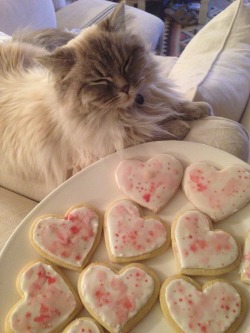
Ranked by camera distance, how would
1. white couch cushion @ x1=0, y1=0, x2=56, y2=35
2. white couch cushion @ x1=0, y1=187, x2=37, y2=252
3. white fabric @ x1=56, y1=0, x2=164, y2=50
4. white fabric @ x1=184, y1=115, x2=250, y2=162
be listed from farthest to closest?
white fabric @ x1=56, y1=0, x2=164, y2=50
white couch cushion @ x1=0, y1=0, x2=56, y2=35
white couch cushion @ x1=0, y1=187, x2=37, y2=252
white fabric @ x1=184, y1=115, x2=250, y2=162

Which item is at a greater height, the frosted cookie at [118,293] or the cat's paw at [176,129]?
the cat's paw at [176,129]

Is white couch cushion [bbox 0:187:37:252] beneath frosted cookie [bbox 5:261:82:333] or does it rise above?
beneath

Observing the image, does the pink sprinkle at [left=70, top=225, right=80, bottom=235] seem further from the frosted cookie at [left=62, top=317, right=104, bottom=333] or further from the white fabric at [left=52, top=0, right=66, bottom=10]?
the white fabric at [left=52, top=0, right=66, bottom=10]

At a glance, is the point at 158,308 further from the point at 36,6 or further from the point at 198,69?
the point at 36,6

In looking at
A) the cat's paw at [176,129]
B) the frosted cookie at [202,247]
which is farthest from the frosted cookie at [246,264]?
the cat's paw at [176,129]

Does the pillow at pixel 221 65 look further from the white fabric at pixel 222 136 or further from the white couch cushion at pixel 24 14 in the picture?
the white couch cushion at pixel 24 14

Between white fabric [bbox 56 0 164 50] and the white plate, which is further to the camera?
white fabric [bbox 56 0 164 50]

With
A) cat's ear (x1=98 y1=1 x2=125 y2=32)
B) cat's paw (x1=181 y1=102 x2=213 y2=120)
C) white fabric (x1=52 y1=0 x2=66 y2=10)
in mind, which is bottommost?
white fabric (x1=52 y1=0 x2=66 y2=10)

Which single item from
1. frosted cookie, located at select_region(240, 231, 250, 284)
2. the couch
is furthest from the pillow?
frosted cookie, located at select_region(240, 231, 250, 284)

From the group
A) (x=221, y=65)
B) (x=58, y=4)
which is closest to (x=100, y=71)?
(x=221, y=65)
